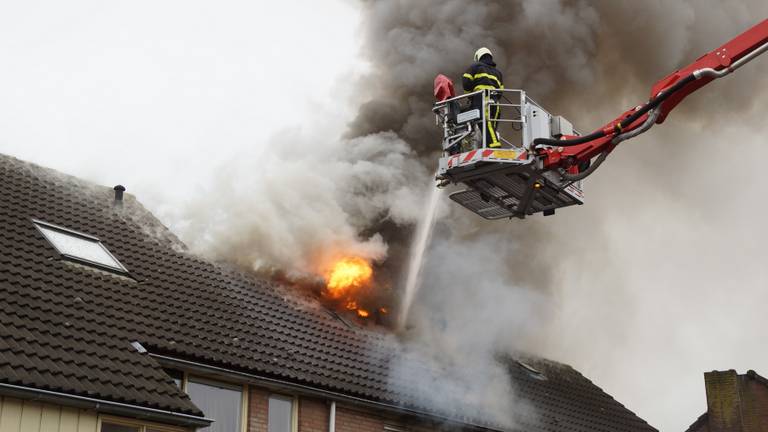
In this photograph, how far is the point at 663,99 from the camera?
12586 mm

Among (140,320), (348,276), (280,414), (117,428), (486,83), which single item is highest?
(486,83)

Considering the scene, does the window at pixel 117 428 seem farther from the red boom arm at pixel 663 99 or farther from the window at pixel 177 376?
the red boom arm at pixel 663 99

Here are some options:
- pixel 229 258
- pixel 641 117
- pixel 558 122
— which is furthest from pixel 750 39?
pixel 229 258

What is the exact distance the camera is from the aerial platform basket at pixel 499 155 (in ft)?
42.1

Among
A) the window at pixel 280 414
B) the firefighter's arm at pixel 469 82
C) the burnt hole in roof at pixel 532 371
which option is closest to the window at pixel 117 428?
the window at pixel 280 414

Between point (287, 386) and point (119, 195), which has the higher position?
point (119, 195)

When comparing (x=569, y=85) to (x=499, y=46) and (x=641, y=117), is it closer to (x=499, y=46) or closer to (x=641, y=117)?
(x=499, y=46)

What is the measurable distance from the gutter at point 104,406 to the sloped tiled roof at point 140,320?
12 cm

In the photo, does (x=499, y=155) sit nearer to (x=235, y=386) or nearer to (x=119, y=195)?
(x=235, y=386)

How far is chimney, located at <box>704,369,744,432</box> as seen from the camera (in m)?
24.6

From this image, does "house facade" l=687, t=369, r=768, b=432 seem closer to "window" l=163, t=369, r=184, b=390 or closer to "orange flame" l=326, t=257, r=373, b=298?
"orange flame" l=326, t=257, r=373, b=298

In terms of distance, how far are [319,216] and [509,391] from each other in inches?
178

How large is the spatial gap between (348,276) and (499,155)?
5437mm

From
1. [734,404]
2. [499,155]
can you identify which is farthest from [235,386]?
[734,404]
